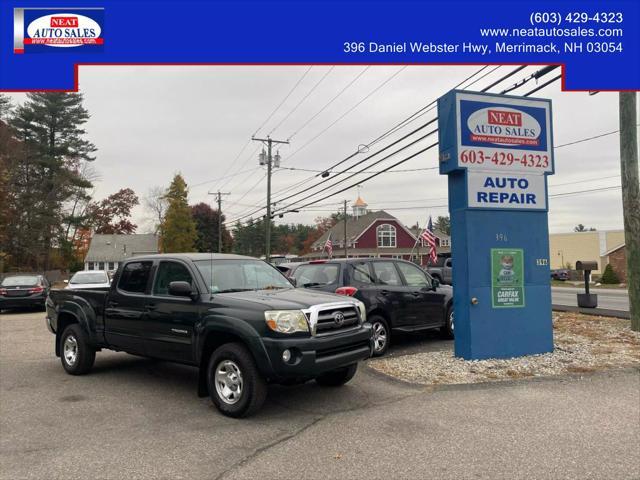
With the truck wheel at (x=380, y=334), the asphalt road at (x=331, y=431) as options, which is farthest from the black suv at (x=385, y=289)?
the asphalt road at (x=331, y=431)

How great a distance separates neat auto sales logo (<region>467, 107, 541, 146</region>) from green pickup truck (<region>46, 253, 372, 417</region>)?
150 inches

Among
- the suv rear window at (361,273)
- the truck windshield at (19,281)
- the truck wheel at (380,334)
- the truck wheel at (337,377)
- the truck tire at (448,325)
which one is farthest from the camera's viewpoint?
the truck windshield at (19,281)

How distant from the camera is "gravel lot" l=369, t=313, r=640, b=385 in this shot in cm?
734

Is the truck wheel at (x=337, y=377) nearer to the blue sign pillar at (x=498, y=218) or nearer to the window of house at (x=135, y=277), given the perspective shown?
the blue sign pillar at (x=498, y=218)

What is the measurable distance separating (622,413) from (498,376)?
179 centimetres

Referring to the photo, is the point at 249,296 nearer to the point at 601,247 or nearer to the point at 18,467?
the point at 18,467

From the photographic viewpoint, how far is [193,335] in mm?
6055

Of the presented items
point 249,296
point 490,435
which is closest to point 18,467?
point 249,296

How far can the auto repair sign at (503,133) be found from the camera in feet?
27.0

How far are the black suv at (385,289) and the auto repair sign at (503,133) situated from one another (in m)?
2.44

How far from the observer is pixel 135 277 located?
722cm

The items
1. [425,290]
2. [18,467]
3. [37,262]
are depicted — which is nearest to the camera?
[18,467]

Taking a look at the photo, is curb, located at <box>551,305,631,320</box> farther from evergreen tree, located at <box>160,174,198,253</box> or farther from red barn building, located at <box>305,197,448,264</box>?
evergreen tree, located at <box>160,174,198,253</box>

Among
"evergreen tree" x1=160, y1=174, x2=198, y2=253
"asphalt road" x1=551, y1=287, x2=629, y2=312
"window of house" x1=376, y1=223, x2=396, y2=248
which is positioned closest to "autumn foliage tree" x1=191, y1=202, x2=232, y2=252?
"evergreen tree" x1=160, y1=174, x2=198, y2=253
